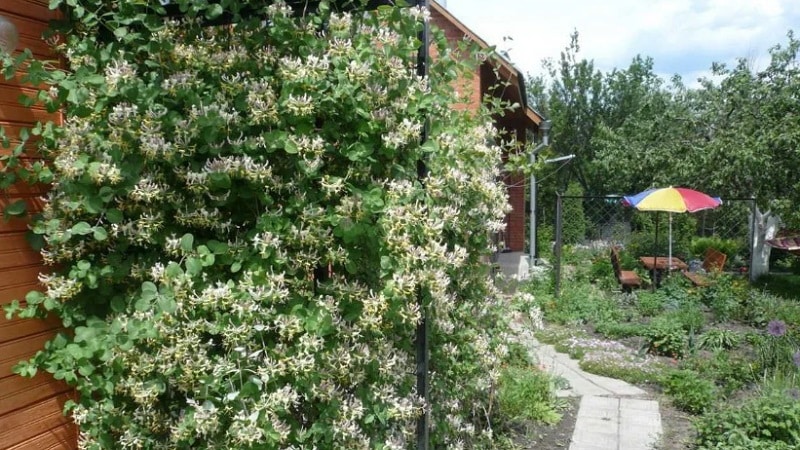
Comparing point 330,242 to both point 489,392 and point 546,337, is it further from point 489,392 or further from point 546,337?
point 546,337

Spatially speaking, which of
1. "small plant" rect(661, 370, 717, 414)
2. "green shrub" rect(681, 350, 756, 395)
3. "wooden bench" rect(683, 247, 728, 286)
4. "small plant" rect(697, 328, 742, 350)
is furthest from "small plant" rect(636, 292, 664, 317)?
"small plant" rect(661, 370, 717, 414)

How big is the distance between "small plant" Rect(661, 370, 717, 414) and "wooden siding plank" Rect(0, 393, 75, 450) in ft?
14.0

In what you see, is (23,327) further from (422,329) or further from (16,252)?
(422,329)

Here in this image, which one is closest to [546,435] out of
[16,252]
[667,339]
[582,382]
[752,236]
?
[582,382]

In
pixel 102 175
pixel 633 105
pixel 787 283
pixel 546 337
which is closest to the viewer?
pixel 102 175

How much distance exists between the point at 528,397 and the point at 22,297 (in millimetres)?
3347

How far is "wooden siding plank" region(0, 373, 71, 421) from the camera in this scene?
200cm

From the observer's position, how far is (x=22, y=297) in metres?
2.05

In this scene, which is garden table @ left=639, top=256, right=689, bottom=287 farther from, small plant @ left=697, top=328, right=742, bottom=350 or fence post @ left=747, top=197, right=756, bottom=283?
→ small plant @ left=697, top=328, right=742, bottom=350

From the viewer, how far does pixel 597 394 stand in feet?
16.8

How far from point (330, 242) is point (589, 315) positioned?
673cm

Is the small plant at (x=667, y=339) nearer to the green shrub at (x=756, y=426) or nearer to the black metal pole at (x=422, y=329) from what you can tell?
Result: the green shrub at (x=756, y=426)

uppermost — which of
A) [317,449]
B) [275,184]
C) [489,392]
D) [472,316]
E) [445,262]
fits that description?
[275,184]

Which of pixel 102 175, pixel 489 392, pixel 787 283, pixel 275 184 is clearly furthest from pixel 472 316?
pixel 787 283
